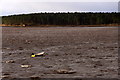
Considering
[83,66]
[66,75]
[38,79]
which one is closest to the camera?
Result: [38,79]

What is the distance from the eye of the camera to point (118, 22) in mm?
93062

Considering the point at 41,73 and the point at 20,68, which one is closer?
the point at 41,73

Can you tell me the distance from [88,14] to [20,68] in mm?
98965

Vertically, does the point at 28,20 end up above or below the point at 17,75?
above

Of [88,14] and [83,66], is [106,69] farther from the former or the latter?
[88,14]

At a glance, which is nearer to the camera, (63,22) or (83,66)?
(83,66)

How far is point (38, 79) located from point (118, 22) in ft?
302

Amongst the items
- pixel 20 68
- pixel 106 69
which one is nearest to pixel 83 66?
pixel 106 69

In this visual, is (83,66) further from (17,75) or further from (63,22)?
(63,22)

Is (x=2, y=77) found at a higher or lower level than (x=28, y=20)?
lower

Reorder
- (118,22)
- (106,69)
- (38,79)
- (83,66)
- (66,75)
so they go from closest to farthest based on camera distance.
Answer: (38,79)
(66,75)
(106,69)
(83,66)
(118,22)

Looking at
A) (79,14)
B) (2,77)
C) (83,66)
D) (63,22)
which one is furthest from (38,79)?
(79,14)

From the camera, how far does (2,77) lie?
4887 millimetres

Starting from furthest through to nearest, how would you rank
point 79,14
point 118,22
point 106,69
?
point 79,14, point 118,22, point 106,69
